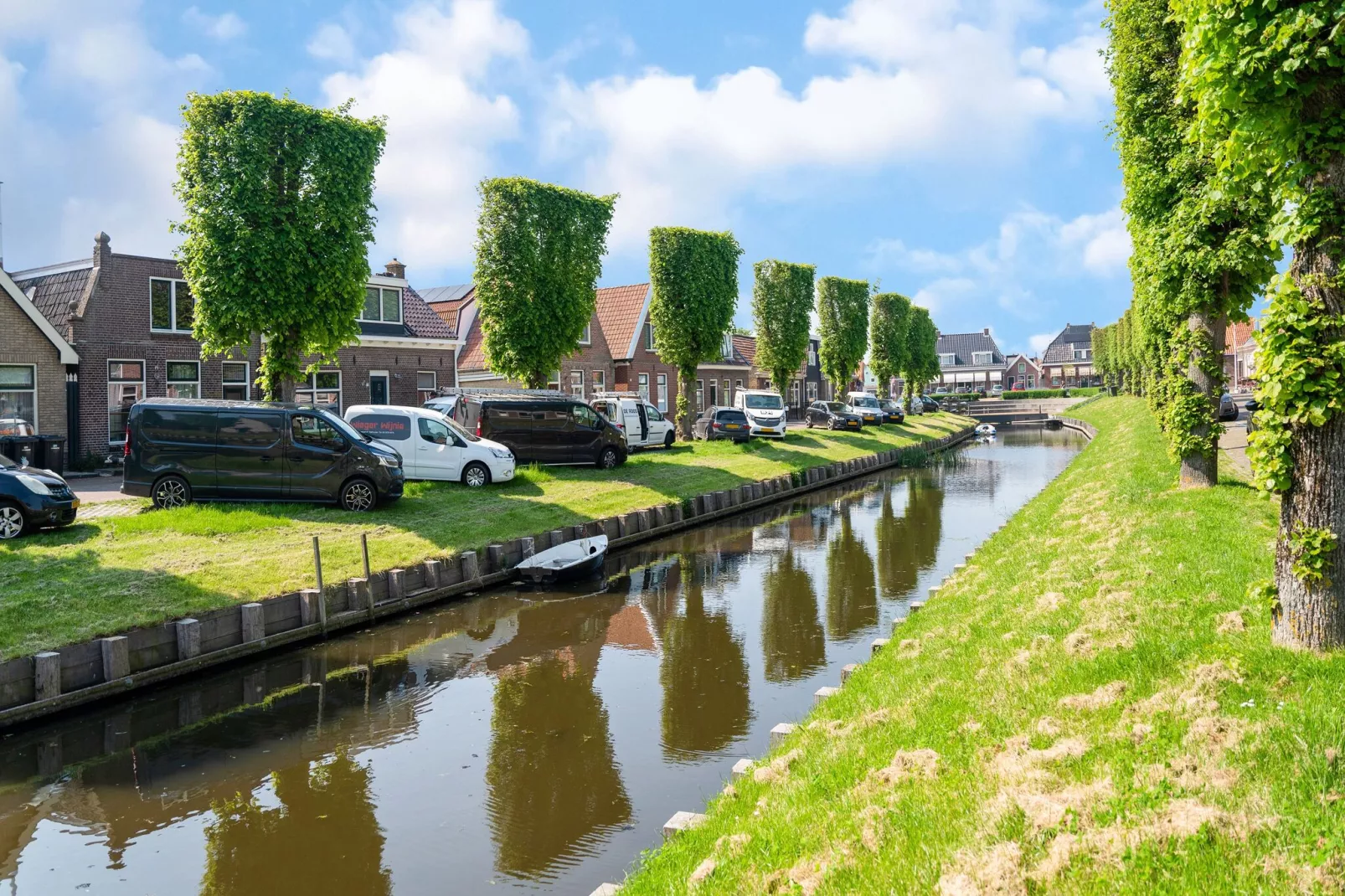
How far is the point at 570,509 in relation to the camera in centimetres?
1977

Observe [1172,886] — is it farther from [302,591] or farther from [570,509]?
[570,509]

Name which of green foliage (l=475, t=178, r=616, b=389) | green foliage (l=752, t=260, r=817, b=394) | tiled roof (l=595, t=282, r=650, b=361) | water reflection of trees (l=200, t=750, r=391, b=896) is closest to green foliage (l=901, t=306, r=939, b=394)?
green foliage (l=752, t=260, r=817, b=394)

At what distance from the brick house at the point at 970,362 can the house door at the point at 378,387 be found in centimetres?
9487

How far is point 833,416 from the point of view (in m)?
48.1

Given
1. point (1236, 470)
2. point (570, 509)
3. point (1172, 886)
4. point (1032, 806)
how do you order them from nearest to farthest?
point (1172, 886), point (1032, 806), point (1236, 470), point (570, 509)

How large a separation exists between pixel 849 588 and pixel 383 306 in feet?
79.2

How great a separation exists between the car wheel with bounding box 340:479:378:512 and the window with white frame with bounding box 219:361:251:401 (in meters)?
14.3

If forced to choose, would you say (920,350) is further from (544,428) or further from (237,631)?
(237,631)

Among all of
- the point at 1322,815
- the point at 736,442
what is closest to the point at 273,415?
the point at 1322,815

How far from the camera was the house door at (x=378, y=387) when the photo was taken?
33.1 metres

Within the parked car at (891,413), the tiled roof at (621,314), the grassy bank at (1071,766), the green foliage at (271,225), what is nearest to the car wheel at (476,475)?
the green foliage at (271,225)

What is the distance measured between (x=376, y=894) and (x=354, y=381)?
92.3 feet

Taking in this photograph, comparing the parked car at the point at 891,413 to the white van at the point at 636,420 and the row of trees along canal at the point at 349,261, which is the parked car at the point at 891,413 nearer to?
the row of trees along canal at the point at 349,261

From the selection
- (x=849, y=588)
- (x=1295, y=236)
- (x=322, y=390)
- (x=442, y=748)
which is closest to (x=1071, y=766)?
(x=1295, y=236)
